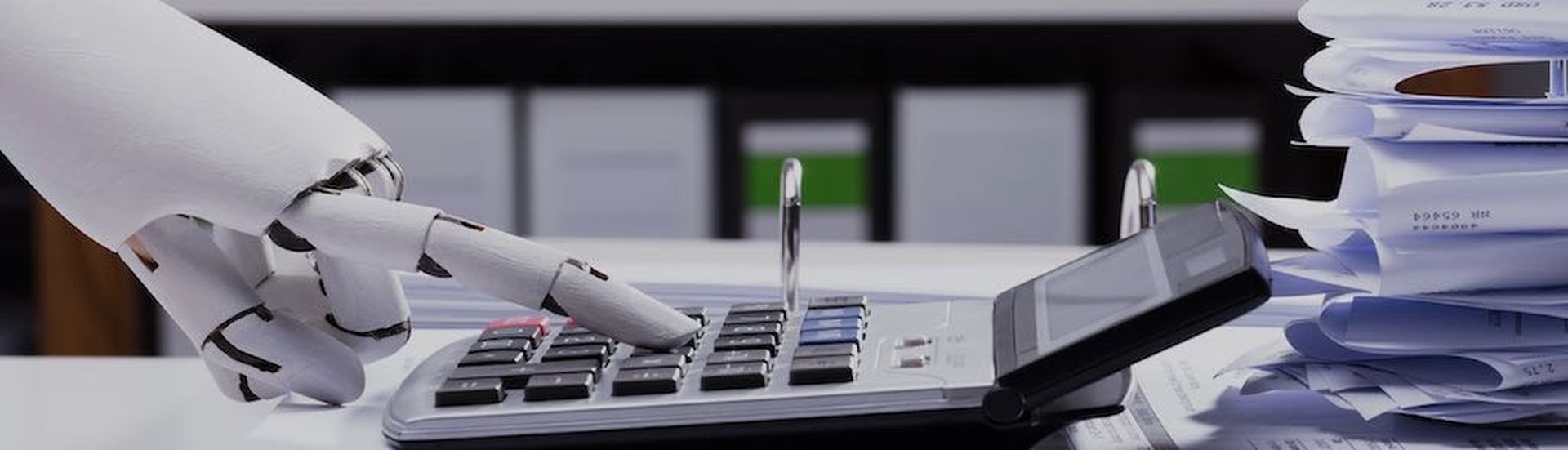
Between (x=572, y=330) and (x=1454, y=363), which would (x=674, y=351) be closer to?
(x=572, y=330)

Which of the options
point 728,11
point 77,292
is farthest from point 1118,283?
point 77,292

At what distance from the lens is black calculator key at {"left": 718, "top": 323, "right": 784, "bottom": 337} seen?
0.50 m

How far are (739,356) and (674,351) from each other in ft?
0.10

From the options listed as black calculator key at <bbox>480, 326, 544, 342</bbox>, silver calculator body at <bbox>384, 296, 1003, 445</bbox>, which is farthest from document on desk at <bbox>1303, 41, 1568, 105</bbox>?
black calculator key at <bbox>480, 326, 544, 342</bbox>

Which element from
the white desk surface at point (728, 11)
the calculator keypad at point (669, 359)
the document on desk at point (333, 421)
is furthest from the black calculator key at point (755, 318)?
the white desk surface at point (728, 11)

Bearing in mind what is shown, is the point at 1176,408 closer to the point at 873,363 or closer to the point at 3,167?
Result: the point at 873,363

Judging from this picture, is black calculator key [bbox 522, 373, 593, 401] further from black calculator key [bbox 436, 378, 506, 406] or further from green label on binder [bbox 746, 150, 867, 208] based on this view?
green label on binder [bbox 746, 150, 867, 208]

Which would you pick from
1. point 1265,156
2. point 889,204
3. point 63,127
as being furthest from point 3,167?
point 63,127

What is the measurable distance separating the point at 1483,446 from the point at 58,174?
37 cm

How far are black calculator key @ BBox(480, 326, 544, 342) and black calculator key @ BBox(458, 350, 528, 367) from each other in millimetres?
21

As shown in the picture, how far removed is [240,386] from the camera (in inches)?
20.0

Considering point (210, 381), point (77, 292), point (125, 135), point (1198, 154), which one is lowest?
point (77, 292)

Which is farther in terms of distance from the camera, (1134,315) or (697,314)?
(697,314)

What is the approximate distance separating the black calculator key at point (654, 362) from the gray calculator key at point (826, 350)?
0.03 meters
